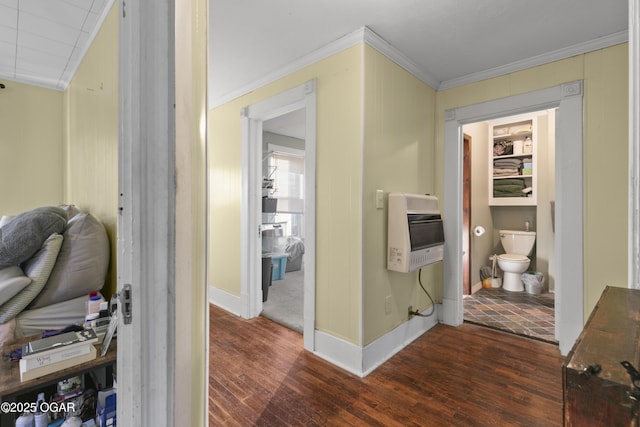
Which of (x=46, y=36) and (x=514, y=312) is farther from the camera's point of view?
(x=514, y=312)

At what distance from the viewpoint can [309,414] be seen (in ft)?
5.31

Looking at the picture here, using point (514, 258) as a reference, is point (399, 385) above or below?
below

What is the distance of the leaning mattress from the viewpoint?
4.34 ft

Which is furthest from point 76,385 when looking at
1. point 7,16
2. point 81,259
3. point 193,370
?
point 7,16

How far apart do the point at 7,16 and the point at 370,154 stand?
2.52m

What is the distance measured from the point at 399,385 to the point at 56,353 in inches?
70.6

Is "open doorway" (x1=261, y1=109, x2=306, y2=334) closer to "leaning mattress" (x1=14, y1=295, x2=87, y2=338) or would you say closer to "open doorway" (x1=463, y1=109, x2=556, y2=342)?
"leaning mattress" (x1=14, y1=295, x2=87, y2=338)

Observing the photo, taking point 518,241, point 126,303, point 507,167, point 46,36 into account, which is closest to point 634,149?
point 126,303

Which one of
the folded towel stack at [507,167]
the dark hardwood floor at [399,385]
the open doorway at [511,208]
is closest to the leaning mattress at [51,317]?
the dark hardwood floor at [399,385]

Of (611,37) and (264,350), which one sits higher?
(611,37)

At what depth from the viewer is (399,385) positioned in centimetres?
188

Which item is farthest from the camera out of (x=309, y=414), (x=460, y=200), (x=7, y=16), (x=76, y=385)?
(x=460, y=200)

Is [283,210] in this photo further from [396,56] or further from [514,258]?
[514,258]

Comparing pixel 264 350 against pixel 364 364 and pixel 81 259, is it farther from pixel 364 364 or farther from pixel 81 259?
pixel 81 259
